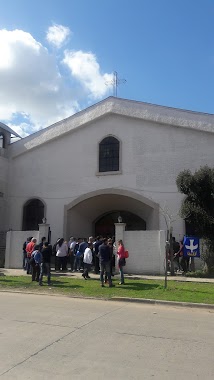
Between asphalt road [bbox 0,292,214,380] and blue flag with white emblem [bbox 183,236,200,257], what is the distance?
717 cm

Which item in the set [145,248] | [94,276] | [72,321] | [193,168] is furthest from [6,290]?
[193,168]

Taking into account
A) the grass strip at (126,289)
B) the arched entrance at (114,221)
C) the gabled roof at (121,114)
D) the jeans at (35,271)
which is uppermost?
the gabled roof at (121,114)

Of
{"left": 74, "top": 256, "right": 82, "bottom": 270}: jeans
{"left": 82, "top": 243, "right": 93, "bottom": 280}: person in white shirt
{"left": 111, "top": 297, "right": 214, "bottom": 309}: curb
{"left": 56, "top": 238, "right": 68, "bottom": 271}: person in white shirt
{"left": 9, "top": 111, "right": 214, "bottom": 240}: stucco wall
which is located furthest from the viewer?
{"left": 9, "top": 111, "right": 214, "bottom": 240}: stucco wall

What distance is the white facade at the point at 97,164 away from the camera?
19.8 metres

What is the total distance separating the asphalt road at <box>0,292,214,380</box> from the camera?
4.71 m

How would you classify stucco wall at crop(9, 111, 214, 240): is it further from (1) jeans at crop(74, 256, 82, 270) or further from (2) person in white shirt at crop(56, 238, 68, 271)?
(1) jeans at crop(74, 256, 82, 270)

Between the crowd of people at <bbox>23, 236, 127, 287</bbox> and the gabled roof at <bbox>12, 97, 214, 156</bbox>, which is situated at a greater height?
the gabled roof at <bbox>12, 97, 214, 156</bbox>

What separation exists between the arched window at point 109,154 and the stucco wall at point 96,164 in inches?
12.7

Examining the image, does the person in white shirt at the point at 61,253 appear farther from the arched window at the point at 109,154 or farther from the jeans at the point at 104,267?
the arched window at the point at 109,154

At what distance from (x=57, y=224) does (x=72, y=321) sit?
1438 cm

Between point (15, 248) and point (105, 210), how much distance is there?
7236mm

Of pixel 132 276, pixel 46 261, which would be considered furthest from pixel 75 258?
pixel 46 261

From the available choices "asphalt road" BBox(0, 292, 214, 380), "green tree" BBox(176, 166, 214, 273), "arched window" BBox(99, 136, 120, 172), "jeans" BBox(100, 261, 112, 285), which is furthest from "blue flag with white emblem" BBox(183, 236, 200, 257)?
"asphalt road" BBox(0, 292, 214, 380)

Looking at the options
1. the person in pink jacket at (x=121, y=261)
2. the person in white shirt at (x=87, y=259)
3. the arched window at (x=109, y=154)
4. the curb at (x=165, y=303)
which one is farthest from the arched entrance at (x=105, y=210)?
the curb at (x=165, y=303)
